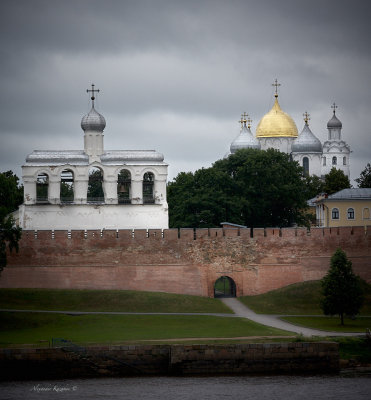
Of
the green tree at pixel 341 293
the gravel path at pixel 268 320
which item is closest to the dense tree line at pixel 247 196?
the gravel path at pixel 268 320

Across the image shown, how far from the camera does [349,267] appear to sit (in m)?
50.9

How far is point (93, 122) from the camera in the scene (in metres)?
68.0

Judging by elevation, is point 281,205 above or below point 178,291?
above

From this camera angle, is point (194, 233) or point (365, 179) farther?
point (365, 179)

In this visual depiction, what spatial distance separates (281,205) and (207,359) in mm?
30535

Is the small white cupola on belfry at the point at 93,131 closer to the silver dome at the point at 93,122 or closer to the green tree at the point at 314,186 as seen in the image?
the silver dome at the point at 93,122

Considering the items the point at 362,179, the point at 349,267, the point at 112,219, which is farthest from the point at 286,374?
the point at 362,179

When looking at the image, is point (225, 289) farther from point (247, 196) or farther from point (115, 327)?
point (115, 327)

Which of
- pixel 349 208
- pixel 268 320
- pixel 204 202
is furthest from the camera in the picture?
pixel 349 208

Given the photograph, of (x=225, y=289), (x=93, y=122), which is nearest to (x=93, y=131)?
(x=93, y=122)

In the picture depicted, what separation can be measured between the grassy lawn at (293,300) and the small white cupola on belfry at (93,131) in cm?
1455

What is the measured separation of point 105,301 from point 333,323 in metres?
10.7

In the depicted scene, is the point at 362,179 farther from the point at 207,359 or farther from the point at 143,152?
the point at 207,359

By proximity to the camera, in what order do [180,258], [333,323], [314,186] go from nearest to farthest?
1. [333,323]
2. [180,258]
3. [314,186]
